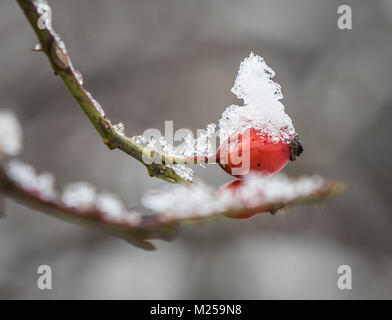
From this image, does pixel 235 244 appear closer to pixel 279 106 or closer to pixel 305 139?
pixel 305 139

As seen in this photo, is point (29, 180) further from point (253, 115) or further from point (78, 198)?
point (253, 115)

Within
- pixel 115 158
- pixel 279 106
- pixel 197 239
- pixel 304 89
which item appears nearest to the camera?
pixel 279 106

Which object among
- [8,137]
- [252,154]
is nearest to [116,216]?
[8,137]

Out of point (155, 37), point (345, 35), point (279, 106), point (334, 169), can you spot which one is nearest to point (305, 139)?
point (334, 169)

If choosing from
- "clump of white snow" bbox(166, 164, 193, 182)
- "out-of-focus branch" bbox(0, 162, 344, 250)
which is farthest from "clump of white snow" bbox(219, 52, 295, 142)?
"out-of-focus branch" bbox(0, 162, 344, 250)

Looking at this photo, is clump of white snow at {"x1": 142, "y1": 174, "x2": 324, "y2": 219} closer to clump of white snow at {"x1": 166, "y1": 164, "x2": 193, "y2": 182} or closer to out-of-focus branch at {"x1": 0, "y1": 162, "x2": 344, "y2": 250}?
out-of-focus branch at {"x1": 0, "y1": 162, "x2": 344, "y2": 250}

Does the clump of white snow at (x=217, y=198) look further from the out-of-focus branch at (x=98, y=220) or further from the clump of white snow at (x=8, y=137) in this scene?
the clump of white snow at (x=8, y=137)

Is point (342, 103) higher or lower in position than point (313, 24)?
lower
